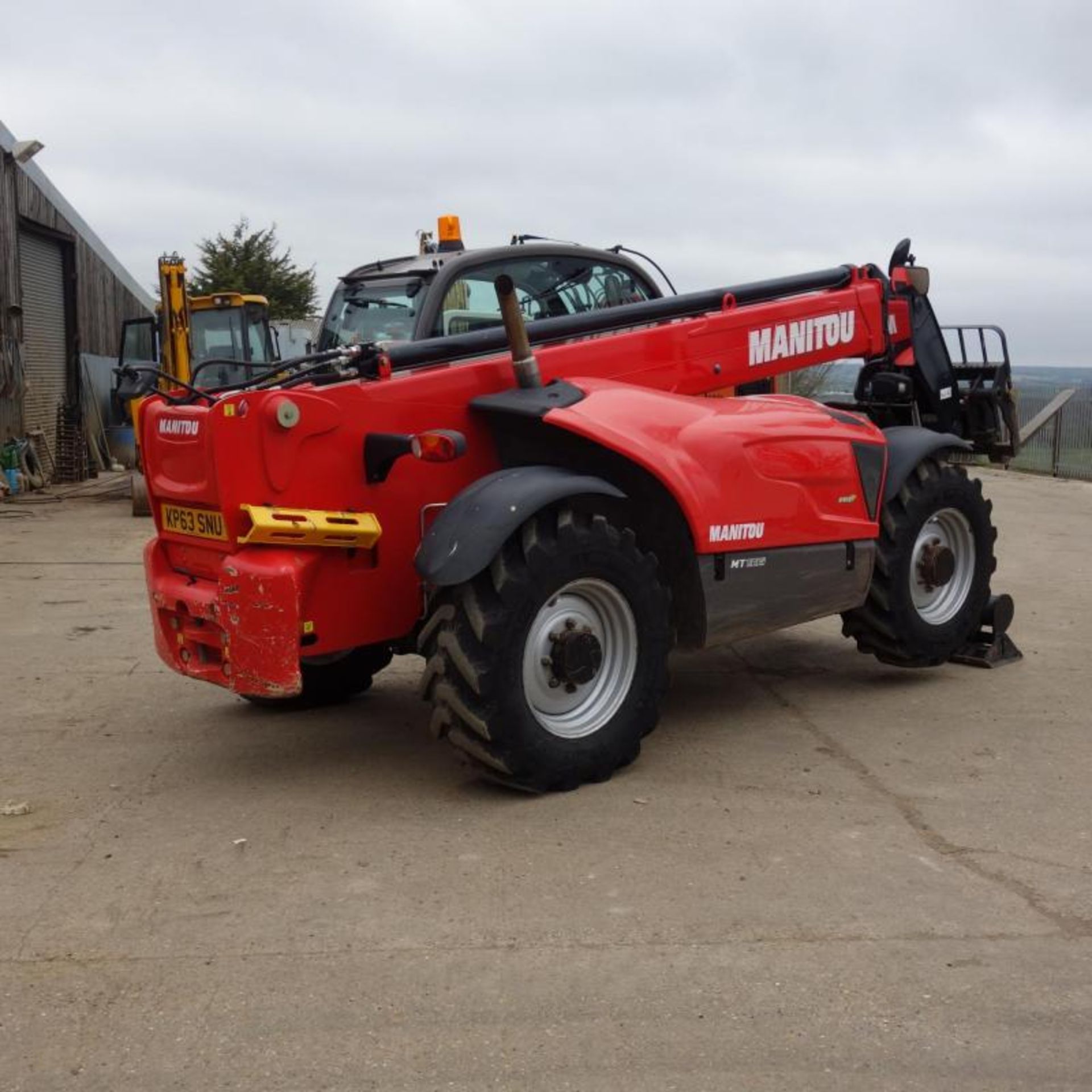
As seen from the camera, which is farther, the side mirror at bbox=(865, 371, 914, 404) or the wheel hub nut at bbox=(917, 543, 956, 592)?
the side mirror at bbox=(865, 371, 914, 404)

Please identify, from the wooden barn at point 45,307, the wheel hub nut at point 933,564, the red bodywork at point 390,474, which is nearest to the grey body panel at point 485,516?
the red bodywork at point 390,474

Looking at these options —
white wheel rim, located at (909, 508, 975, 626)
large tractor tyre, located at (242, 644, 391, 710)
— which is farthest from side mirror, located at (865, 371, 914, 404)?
large tractor tyre, located at (242, 644, 391, 710)

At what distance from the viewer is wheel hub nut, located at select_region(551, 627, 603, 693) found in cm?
525

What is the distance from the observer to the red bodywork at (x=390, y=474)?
500 cm

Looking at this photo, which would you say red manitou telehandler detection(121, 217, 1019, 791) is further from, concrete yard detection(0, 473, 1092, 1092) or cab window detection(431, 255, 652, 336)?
cab window detection(431, 255, 652, 336)

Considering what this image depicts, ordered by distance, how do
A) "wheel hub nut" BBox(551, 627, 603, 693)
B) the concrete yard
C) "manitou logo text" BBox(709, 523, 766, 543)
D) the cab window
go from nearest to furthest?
the concrete yard, "wheel hub nut" BBox(551, 627, 603, 693), "manitou logo text" BBox(709, 523, 766, 543), the cab window

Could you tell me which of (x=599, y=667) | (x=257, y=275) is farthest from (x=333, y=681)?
(x=257, y=275)

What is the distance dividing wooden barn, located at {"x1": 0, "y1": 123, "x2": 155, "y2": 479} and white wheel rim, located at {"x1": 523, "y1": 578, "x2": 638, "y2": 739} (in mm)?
16077

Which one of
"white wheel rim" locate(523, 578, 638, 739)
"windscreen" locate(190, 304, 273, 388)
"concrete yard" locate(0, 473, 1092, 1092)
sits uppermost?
"windscreen" locate(190, 304, 273, 388)

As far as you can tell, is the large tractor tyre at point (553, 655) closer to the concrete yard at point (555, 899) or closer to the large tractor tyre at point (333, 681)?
the concrete yard at point (555, 899)

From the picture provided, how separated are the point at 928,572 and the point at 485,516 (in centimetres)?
301

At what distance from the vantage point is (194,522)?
531 centimetres

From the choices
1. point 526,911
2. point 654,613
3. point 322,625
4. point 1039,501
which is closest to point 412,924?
point 526,911

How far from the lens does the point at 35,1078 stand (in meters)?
3.21
